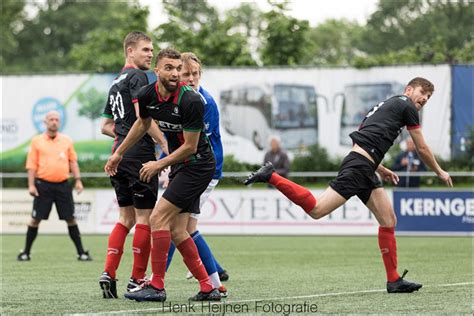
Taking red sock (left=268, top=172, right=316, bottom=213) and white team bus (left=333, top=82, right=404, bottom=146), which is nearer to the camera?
red sock (left=268, top=172, right=316, bottom=213)

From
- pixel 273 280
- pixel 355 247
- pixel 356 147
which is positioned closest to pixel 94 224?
pixel 355 247

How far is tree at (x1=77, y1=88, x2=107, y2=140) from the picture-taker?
3136cm

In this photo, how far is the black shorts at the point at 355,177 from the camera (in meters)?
9.30

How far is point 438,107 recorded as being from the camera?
2922cm

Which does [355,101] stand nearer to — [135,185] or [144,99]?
[135,185]

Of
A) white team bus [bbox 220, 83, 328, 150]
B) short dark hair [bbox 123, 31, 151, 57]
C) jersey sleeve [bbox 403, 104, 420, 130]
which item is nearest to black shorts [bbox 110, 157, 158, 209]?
short dark hair [bbox 123, 31, 151, 57]

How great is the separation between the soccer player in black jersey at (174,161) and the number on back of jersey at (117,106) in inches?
27.5

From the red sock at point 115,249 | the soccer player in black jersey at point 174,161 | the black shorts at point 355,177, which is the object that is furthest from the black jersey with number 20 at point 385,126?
the red sock at point 115,249

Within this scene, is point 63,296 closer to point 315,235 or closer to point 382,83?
point 315,235

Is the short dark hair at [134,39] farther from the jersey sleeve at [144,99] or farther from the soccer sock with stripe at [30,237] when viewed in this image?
the soccer sock with stripe at [30,237]

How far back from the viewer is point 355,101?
30406 millimetres

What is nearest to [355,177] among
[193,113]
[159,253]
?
[193,113]

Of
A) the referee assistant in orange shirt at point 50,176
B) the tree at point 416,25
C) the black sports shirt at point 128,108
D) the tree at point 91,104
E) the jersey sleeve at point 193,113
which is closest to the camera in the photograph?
the jersey sleeve at point 193,113

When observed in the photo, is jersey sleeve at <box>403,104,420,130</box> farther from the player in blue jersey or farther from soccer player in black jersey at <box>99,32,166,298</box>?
soccer player in black jersey at <box>99,32,166,298</box>
